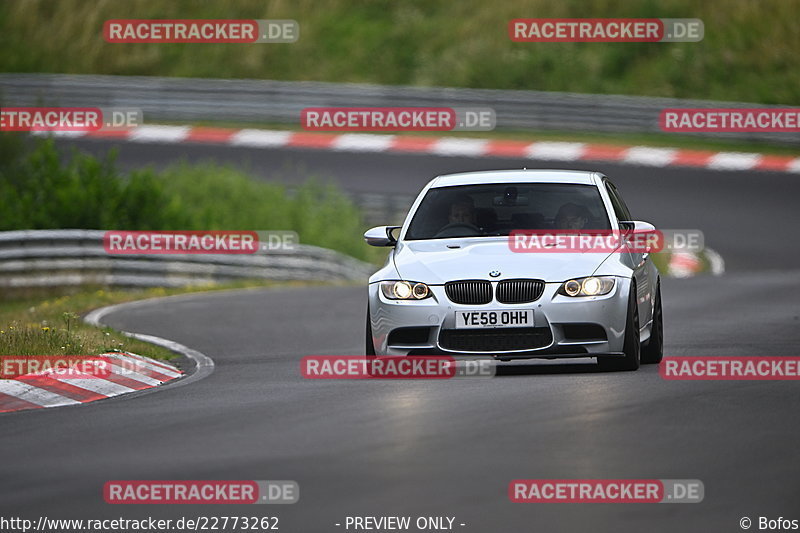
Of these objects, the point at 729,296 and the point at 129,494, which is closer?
the point at 129,494

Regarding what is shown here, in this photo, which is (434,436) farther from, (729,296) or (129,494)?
(729,296)

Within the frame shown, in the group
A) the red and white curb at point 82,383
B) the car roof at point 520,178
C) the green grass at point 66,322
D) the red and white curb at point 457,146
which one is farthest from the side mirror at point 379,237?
the red and white curb at point 457,146

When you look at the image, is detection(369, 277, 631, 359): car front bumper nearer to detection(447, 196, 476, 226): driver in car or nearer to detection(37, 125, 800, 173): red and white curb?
detection(447, 196, 476, 226): driver in car

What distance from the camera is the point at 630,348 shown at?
1235 cm

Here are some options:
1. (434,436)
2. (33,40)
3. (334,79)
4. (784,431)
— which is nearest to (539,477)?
(434,436)

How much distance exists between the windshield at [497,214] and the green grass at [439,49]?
94.8ft

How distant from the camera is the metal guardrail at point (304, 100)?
39162 mm

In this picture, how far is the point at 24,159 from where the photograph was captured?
32.6 meters

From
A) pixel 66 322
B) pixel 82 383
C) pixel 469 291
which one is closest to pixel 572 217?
pixel 469 291

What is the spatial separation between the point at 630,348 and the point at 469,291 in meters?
1.26

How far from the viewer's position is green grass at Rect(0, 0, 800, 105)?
43250 millimetres

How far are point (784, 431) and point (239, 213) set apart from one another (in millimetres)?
24966

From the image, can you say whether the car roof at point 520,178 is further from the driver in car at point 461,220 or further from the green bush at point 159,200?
the green bush at point 159,200

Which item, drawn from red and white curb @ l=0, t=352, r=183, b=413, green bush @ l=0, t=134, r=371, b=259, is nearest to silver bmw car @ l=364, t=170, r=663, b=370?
red and white curb @ l=0, t=352, r=183, b=413
